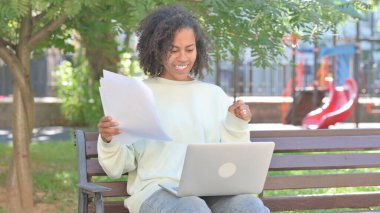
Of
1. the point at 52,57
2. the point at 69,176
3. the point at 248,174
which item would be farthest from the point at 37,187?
the point at 52,57

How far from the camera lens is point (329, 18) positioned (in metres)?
4.42

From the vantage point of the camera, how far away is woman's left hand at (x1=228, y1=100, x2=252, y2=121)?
3232 mm

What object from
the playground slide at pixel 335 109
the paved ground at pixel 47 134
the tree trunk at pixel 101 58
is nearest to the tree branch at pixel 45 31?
the tree trunk at pixel 101 58

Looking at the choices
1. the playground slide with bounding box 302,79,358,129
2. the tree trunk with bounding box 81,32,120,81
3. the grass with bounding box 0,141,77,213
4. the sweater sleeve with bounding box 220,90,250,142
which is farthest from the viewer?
the playground slide with bounding box 302,79,358,129

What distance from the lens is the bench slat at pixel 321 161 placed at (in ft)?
12.6

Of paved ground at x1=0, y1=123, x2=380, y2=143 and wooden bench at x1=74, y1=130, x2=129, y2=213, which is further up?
wooden bench at x1=74, y1=130, x2=129, y2=213

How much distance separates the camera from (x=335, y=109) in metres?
14.1

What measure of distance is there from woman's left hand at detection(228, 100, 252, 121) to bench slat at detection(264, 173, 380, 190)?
25.9 inches

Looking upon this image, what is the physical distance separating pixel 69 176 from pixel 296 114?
832 centimetres

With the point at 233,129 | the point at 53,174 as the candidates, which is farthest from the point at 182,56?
the point at 53,174

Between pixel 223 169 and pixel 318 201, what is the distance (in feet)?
3.65

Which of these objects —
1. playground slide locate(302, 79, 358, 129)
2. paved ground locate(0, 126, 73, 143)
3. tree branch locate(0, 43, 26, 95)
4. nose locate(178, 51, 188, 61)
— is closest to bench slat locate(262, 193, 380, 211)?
nose locate(178, 51, 188, 61)

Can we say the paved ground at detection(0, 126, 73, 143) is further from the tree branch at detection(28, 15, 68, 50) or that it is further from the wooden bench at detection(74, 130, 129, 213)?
the wooden bench at detection(74, 130, 129, 213)

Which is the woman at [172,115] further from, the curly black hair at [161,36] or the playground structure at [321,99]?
the playground structure at [321,99]
